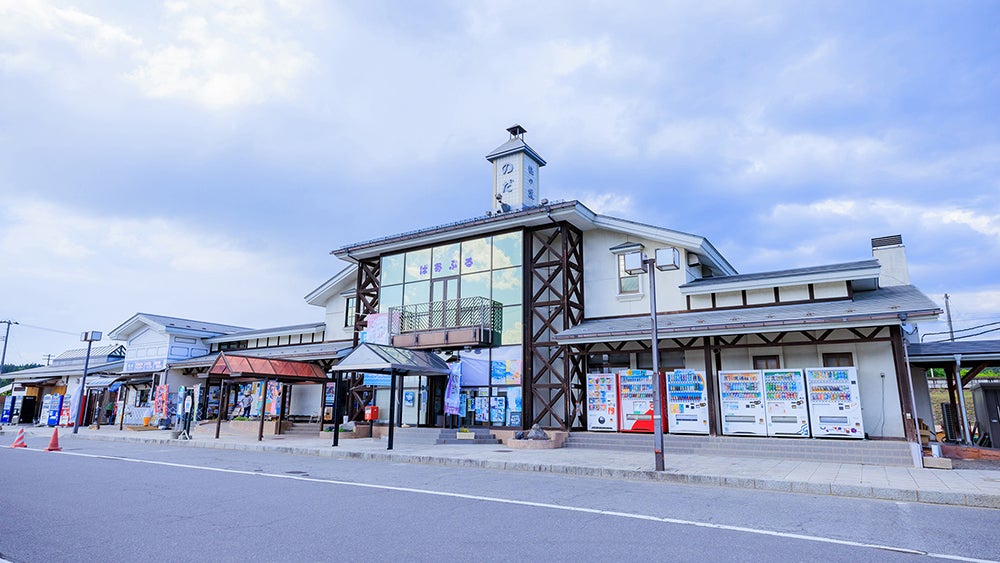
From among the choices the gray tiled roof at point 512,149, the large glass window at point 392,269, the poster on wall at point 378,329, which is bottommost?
the poster on wall at point 378,329

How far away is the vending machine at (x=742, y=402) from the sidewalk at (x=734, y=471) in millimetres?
2061

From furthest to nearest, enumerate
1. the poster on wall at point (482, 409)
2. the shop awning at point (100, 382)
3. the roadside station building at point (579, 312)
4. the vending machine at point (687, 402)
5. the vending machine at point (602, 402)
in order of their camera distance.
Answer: the shop awning at point (100, 382) < the poster on wall at point (482, 409) < the vending machine at point (602, 402) < the vending machine at point (687, 402) < the roadside station building at point (579, 312)

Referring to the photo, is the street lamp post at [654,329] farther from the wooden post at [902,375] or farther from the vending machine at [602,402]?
the wooden post at [902,375]

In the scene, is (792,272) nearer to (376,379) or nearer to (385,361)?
(385,361)

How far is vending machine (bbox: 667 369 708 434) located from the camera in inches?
642

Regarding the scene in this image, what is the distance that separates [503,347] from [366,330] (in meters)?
6.57

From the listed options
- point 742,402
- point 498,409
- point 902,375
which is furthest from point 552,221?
point 902,375

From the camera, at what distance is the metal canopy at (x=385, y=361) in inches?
653

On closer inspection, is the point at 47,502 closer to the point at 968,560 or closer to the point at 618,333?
the point at 968,560

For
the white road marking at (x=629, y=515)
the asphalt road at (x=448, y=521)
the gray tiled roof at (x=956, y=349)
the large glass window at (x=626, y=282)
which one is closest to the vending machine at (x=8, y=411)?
the asphalt road at (x=448, y=521)

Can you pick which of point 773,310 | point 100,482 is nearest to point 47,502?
point 100,482

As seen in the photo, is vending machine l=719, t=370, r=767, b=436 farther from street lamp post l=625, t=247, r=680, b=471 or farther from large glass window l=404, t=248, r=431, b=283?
large glass window l=404, t=248, r=431, b=283

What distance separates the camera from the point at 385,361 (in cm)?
1639

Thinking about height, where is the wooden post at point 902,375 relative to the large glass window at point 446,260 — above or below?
below
